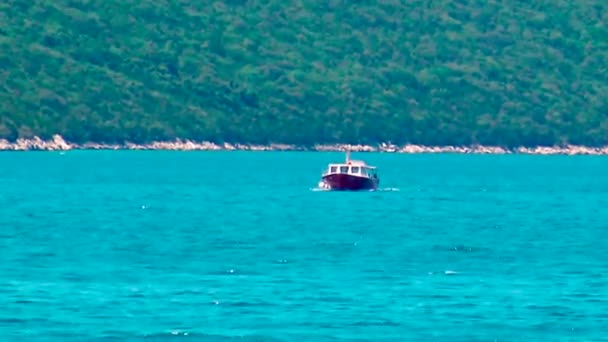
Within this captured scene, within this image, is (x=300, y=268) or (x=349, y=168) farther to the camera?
(x=349, y=168)

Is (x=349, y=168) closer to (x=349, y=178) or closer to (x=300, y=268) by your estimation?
(x=349, y=178)

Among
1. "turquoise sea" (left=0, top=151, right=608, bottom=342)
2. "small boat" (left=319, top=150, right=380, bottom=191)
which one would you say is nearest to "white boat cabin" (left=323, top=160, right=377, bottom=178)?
"small boat" (left=319, top=150, right=380, bottom=191)

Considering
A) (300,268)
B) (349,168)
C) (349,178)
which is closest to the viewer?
(300,268)

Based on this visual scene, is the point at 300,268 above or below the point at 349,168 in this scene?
above

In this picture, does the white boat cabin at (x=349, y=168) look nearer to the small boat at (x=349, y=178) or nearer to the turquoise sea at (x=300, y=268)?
the small boat at (x=349, y=178)

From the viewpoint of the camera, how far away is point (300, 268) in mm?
59031

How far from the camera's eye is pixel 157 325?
145 ft

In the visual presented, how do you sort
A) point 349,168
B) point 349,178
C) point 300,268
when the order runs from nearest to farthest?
point 300,268 < point 349,178 < point 349,168

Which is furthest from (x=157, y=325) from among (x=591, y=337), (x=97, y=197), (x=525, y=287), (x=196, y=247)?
(x=97, y=197)

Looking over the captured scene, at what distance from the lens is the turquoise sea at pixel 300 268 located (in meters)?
44.5

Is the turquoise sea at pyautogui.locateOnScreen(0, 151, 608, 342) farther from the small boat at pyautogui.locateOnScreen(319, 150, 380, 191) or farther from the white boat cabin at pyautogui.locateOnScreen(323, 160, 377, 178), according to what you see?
the small boat at pyautogui.locateOnScreen(319, 150, 380, 191)

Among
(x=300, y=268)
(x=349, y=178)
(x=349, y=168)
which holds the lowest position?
(x=349, y=178)

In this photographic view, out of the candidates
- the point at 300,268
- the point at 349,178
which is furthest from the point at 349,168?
the point at 300,268

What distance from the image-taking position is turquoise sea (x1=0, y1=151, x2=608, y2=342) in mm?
44469
